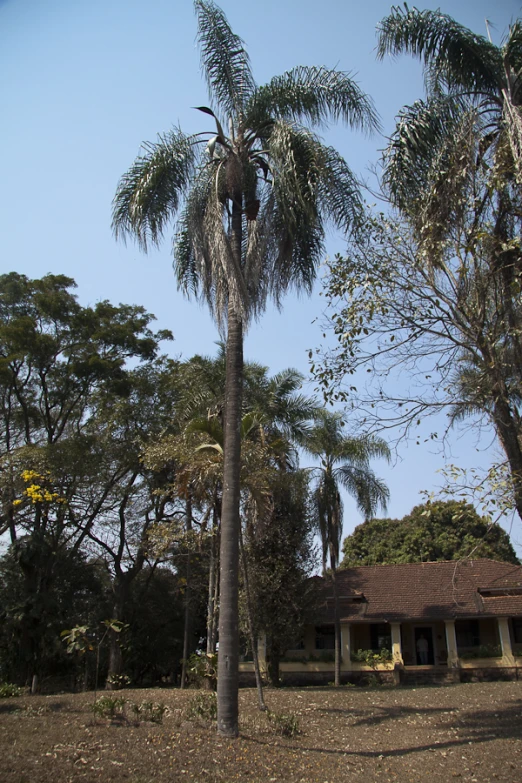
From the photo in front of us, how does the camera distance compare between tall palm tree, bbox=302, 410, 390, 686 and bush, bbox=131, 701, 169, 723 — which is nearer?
bush, bbox=131, 701, 169, 723

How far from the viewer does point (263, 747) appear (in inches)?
409

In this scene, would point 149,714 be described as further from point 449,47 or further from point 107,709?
point 449,47

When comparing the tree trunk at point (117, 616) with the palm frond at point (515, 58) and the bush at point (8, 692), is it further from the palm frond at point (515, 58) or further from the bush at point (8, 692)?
the palm frond at point (515, 58)

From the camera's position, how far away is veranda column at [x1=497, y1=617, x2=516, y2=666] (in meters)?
25.3

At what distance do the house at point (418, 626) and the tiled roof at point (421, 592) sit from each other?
0.04 metres

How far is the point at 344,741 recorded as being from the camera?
38.6 ft

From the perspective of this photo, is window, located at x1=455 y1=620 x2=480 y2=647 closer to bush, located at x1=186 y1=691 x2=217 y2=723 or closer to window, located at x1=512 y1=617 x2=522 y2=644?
window, located at x1=512 y1=617 x2=522 y2=644

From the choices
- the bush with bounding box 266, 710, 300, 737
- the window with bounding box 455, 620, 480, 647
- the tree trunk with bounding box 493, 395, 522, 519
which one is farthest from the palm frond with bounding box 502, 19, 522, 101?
the window with bounding box 455, 620, 480, 647

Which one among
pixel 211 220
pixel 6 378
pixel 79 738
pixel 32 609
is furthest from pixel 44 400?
pixel 79 738

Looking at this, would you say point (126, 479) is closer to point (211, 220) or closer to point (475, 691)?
point (475, 691)

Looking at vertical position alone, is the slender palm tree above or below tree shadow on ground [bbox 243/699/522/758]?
above

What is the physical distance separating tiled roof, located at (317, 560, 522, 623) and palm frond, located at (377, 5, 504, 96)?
1971 centimetres

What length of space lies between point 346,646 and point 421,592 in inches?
169

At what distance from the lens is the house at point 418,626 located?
84.8ft
